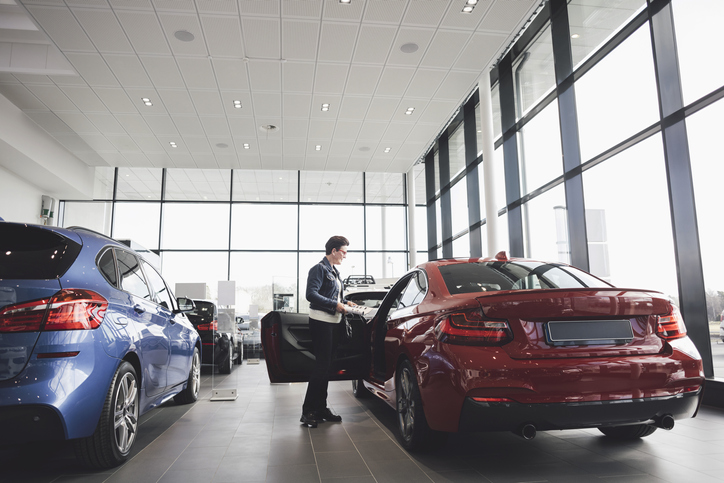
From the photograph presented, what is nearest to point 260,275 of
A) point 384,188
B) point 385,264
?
point 385,264

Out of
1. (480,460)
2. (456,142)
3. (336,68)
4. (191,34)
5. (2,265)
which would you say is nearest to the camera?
(2,265)

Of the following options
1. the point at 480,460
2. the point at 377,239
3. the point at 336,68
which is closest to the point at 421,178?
the point at 377,239

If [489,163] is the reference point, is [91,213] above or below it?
above

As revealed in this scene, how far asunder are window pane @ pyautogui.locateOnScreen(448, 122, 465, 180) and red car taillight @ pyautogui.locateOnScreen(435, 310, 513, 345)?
8.39 metres

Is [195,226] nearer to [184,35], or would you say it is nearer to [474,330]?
[184,35]

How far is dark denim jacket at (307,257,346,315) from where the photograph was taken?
3.55 meters

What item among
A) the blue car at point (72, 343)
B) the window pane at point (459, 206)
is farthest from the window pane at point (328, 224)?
the blue car at point (72, 343)

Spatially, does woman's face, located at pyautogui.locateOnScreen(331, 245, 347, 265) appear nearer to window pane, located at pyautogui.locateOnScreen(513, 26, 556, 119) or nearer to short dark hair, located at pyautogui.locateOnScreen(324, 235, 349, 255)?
short dark hair, located at pyautogui.locateOnScreen(324, 235, 349, 255)

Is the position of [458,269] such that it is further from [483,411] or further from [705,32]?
[705,32]

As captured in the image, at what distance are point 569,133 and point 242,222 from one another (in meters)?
9.07

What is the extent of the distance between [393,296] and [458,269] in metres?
0.70

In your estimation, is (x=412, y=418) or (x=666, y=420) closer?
(x=666, y=420)

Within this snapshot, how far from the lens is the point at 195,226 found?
12930 mm

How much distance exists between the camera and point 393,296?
11.2 ft
